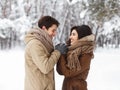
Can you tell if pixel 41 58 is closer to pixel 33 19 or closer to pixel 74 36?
pixel 74 36

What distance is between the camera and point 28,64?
3.99 metres

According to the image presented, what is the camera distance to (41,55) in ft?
12.7

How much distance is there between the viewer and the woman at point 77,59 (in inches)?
161

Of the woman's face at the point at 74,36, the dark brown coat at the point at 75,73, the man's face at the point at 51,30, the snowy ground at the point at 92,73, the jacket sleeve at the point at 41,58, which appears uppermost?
the man's face at the point at 51,30

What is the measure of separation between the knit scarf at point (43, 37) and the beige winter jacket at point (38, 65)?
36 mm

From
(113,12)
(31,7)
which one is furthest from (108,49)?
(113,12)

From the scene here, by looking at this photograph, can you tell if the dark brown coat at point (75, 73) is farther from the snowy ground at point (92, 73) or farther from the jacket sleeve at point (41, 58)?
the snowy ground at point (92, 73)

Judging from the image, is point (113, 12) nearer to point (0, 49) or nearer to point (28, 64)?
point (28, 64)

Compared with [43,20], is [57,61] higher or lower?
lower

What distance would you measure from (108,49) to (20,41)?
3763 millimetres

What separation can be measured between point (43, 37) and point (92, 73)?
27.5ft

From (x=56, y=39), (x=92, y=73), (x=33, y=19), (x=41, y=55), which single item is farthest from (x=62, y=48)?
(x=56, y=39)

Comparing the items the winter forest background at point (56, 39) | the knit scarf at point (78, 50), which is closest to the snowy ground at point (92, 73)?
the winter forest background at point (56, 39)

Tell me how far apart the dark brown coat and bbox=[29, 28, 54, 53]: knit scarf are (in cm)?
18
